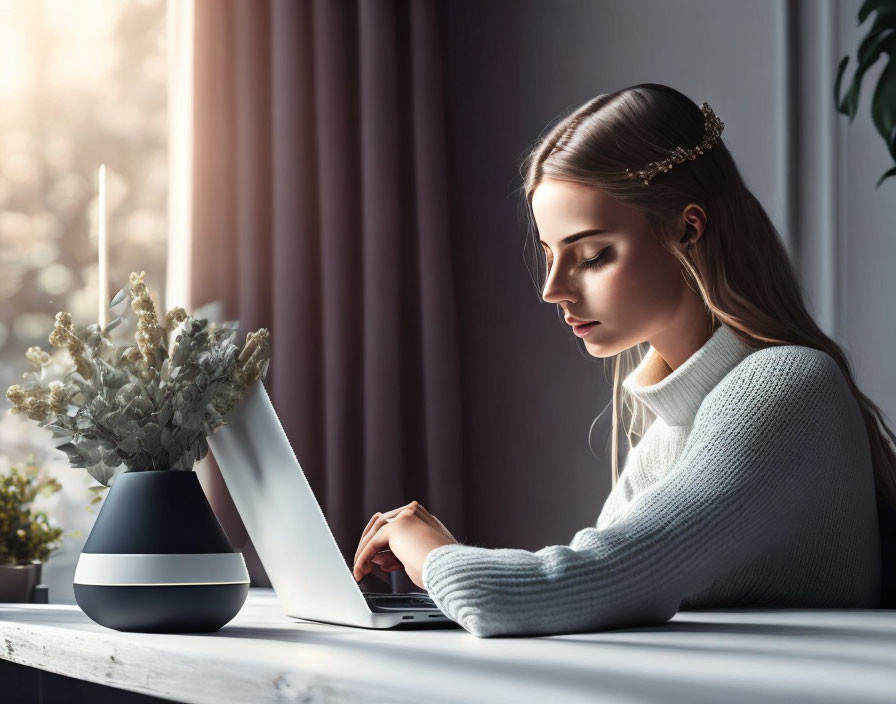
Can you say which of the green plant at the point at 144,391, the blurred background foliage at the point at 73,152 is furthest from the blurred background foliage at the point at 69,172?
the green plant at the point at 144,391

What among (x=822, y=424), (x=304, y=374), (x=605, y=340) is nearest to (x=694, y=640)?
(x=822, y=424)

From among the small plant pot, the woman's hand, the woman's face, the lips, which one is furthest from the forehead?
the small plant pot

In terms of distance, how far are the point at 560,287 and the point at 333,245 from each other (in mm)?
1131

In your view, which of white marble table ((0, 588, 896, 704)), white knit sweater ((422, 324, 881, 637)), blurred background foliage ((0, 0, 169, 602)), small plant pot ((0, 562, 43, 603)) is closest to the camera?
white marble table ((0, 588, 896, 704))

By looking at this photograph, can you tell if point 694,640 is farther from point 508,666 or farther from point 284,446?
point 284,446

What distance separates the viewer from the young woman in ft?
2.49

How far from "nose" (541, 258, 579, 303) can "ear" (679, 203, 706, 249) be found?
0.14 metres

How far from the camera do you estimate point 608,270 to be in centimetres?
116

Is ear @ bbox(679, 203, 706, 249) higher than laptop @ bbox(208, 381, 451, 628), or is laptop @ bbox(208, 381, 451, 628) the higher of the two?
ear @ bbox(679, 203, 706, 249)

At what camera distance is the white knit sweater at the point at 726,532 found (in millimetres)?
742

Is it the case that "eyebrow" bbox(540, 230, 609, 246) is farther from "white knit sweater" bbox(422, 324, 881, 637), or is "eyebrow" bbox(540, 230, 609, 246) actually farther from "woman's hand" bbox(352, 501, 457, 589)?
"woman's hand" bbox(352, 501, 457, 589)

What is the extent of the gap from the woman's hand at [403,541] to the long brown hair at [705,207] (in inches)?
16.5

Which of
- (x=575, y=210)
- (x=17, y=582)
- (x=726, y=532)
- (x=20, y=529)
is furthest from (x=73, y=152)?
(x=726, y=532)

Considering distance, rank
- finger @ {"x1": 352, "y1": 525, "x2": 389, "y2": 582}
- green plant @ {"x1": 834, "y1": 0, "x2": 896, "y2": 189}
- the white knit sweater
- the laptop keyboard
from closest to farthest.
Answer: the white knit sweater < the laptop keyboard < finger @ {"x1": 352, "y1": 525, "x2": 389, "y2": 582} < green plant @ {"x1": 834, "y1": 0, "x2": 896, "y2": 189}
